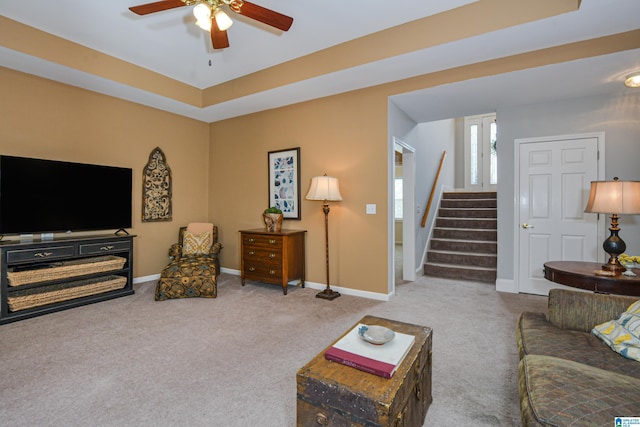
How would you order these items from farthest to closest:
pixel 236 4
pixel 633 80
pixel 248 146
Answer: pixel 248 146
pixel 633 80
pixel 236 4

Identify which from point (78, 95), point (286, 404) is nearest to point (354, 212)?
point (286, 404)

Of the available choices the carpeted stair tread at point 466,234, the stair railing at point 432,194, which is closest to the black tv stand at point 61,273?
the stair railing at point 432,194

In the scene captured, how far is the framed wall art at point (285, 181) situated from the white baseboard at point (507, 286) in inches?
117

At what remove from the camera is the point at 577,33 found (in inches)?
106

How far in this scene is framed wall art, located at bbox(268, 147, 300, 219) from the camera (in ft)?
14.9

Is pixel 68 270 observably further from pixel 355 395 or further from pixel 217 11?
pixel 355 395

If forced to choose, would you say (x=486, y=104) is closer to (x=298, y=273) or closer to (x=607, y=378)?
(x=298, y=273)

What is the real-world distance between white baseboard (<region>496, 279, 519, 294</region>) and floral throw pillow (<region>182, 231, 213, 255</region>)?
13.8 feet

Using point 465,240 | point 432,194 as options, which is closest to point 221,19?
point 432,194

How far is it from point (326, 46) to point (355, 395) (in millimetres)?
3432

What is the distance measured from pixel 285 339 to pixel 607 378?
82.9 inches

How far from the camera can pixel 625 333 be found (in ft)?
5.12

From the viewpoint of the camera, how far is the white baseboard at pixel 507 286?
13.7 ft

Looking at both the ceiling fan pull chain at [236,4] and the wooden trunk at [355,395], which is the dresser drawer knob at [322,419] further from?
the ceiling fan pull chain at [236,4]
